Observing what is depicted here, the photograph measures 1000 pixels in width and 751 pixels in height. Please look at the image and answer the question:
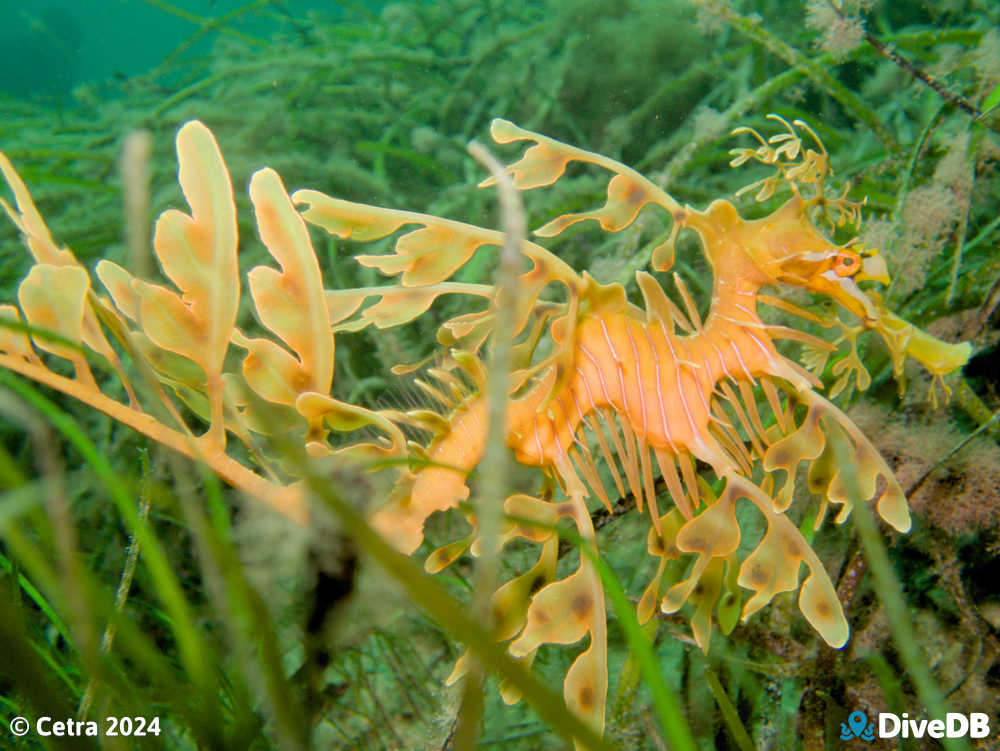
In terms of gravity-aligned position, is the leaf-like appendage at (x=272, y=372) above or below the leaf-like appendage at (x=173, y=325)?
below

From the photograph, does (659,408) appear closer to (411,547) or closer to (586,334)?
(586,334)

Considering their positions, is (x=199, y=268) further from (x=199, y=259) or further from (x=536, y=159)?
(x=536, y=159)

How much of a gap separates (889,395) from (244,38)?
15.0ft

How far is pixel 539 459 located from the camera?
2.79ft

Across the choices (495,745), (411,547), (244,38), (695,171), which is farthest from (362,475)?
(244,38)

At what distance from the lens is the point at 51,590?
596 millimetres

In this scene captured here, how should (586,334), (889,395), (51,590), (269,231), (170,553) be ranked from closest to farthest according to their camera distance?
1. (51,590)
2. (269,231)
3. (586,334)
4. (889,395)
5. (170,553)

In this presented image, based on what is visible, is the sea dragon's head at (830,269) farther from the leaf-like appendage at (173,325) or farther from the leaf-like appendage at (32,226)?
the leaf-like appendage at (32,226)

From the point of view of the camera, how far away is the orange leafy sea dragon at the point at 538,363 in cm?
70

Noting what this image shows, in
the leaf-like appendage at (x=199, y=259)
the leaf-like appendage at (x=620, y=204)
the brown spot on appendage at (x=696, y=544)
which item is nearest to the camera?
the leaf-like appendage at (x=199, y=259)

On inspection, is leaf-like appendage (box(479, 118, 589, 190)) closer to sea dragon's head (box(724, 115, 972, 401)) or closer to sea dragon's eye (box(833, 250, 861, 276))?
sea dragon's head (box(724, 115, 972, 401))

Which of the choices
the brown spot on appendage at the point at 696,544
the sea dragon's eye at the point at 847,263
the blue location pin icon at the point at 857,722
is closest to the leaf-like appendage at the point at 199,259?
the brown spot on appendage at the point at 696,544

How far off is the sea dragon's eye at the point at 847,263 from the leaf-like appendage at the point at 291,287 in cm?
70

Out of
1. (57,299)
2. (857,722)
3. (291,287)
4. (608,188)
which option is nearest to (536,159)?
(608,188)
